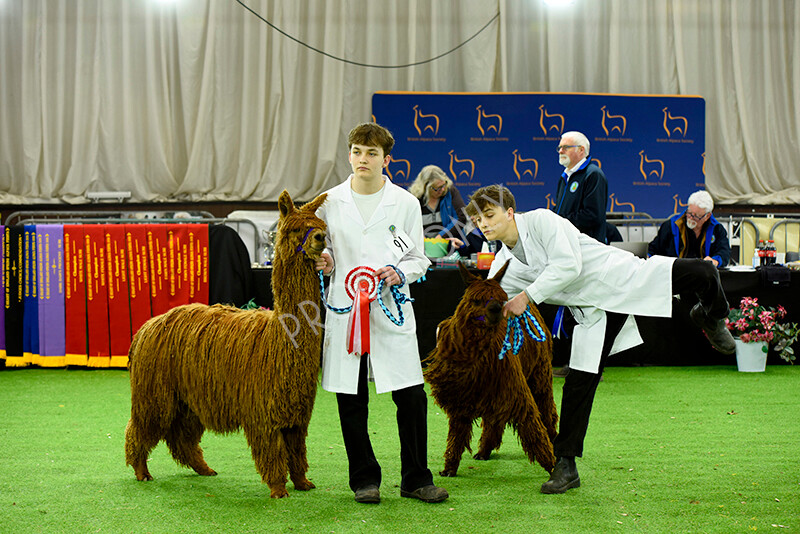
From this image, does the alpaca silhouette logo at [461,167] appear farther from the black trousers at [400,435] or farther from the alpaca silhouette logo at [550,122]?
the black trousers at [400,435]

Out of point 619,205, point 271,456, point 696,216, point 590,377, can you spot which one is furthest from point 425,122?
point 271,456

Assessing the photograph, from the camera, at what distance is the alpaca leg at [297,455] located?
3.33 m

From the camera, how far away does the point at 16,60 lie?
11.0 m

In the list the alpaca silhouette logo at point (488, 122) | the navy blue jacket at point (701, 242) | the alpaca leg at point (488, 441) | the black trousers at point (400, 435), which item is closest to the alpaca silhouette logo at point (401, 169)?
the alpaca silhouette logo at point (488, 122)

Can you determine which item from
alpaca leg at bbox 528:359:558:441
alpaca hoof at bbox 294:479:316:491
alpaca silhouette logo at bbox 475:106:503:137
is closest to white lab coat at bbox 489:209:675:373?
alpaca leg at bbox 528:359:558:441

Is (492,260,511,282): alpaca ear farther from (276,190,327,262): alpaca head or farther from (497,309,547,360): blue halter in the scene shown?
(276,190,327,262): alpaca head

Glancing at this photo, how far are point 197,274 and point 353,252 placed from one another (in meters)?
3.84

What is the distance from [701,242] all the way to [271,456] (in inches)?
216

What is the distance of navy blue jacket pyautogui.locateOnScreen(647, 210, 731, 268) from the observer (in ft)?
24.2

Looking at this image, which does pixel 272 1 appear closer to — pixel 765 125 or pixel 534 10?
pixel 534 10

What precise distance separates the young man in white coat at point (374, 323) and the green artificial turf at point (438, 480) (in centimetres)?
17

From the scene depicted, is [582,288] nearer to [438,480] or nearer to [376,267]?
[376,267]

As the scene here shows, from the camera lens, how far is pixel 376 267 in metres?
3.26

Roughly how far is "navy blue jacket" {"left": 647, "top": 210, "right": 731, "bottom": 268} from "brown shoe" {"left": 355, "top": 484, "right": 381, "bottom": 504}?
16.4 feet
